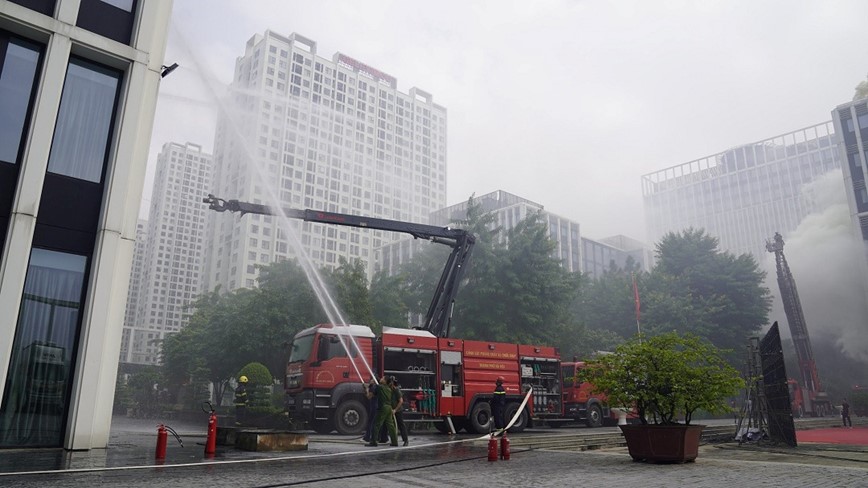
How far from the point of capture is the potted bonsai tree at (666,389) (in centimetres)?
1022

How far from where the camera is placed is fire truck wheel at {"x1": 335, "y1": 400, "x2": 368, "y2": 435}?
55.3 ft

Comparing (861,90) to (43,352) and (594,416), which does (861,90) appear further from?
(43,352)

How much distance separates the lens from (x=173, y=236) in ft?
247

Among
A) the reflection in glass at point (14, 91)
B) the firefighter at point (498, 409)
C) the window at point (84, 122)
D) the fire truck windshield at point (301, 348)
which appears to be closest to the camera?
the reflection in glass at point (14, 91)

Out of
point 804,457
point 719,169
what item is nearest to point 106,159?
point 804,457

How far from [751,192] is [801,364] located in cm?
9027

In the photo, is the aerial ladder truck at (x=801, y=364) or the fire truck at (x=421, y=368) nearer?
the fire truck at (x=421, y=368)

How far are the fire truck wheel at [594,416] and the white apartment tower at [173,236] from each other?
47.4m

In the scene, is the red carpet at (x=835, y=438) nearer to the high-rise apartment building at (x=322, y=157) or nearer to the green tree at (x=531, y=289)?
the green tree at (x=531, y=289)

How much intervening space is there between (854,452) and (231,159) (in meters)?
55.0

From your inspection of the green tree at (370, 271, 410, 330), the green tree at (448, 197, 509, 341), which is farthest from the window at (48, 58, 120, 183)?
the green tree at (370, 271, 410, 330)

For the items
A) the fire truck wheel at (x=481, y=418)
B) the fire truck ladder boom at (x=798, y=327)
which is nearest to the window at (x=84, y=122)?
the fire truck wheel at (x=481, y=418)

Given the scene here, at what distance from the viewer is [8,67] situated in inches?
438

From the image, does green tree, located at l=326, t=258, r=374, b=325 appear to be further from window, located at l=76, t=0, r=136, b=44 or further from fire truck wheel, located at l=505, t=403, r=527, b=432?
window, located at l=76, t=0, r=136, b=44
